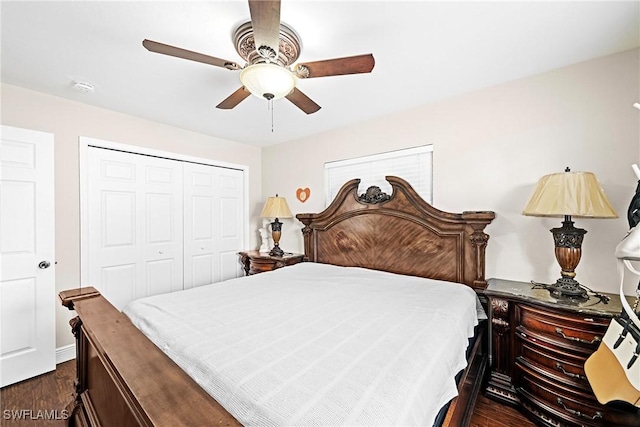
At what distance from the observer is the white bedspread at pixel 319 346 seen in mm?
829

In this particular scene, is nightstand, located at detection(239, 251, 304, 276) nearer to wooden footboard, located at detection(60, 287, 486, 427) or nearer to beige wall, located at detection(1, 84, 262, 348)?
beige wall, located at detection(1, 84, 262, 348)

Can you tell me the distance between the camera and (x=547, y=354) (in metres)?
1.69

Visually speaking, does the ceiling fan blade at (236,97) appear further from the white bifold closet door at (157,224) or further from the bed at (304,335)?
the white bifold closet door at (157,224)

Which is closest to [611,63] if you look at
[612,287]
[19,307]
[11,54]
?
[612,287]

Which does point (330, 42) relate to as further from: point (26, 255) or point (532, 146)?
point (26, 255)

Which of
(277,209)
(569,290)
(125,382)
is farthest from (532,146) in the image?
(125,382)

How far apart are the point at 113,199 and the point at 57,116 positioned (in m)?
0.86

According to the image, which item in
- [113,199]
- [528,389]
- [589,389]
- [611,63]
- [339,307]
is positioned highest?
[611,63]

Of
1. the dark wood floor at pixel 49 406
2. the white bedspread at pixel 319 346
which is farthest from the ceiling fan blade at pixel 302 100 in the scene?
the dark wood floor at pixel 49 406

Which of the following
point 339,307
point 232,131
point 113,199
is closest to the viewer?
point 339,307

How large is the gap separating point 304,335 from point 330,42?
5.60 ft

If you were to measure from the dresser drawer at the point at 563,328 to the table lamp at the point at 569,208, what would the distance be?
20 cm

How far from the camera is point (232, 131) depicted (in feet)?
11.4

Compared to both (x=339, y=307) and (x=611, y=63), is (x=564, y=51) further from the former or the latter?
(x=339, y=307)
